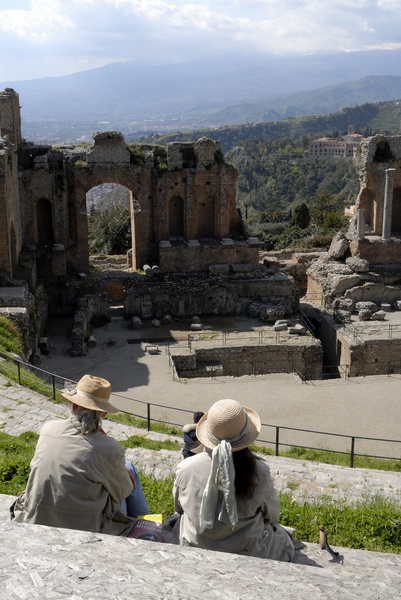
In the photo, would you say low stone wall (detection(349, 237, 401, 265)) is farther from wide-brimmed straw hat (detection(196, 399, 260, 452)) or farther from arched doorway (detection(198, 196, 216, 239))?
wide-brimmed straw hat (detection(196, 399, 260, 452))

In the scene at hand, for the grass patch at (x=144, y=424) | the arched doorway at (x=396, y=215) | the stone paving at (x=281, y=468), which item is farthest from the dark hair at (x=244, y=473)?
the arched doorway at (x=396, y=215)

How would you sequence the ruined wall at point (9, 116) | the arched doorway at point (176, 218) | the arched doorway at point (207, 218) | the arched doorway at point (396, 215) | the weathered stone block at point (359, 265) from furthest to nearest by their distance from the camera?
the arched doorway at point (396, 215)
the arched doorway at point (207, 218)
the arched doorway at point (176, 218)
the weathered stone block at point (359, 265)
the ruined wall at point (9, 116)

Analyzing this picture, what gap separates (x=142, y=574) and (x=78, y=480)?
231cm

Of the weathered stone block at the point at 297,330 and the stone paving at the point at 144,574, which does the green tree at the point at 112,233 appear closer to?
the weathered stone block at the point at 297,330

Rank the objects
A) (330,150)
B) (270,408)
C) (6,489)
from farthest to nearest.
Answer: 1. (330,150)
2. (270,408)
3. (6,489)

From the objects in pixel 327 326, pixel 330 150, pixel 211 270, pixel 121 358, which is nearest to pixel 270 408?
pixel 121 358

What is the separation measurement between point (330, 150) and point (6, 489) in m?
149

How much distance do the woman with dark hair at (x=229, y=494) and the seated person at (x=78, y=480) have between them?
30.1 inches

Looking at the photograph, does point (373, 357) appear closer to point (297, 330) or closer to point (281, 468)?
point (297, 330)

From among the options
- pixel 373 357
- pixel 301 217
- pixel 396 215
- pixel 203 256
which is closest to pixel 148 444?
pixel 373 357

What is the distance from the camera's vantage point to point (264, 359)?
76.1 feet

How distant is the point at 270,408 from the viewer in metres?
18.8

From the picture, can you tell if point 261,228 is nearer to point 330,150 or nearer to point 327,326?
point 327,326

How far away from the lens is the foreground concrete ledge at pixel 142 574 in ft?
12.6
